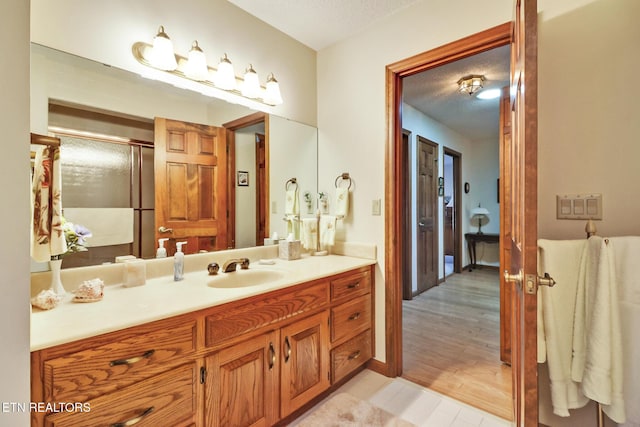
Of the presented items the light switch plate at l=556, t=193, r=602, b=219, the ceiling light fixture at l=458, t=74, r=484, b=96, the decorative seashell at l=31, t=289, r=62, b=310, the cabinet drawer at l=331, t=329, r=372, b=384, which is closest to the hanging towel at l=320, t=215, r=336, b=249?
the cabinet drawer at l=331, t=329, r=372, b=384

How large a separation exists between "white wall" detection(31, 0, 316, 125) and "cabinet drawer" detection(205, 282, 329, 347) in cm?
134

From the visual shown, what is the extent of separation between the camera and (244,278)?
1727 millimetres

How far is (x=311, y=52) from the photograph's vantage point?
2404 millimetres

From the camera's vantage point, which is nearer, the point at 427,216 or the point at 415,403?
the point at 415,403

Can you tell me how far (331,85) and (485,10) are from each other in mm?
1120

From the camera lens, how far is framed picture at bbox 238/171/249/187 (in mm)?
2005

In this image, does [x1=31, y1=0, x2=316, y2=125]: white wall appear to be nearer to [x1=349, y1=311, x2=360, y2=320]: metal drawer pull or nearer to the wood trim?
the wood trim

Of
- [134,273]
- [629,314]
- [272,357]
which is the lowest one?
[272,357]

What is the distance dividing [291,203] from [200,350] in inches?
53.6

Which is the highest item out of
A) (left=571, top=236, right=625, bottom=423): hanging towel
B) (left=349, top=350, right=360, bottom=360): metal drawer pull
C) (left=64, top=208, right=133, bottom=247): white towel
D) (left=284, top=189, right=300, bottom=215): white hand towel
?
(left=284, top=189, right=300, bottom=215): white hand towel

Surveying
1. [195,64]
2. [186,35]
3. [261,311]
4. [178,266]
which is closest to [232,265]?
[178,266]

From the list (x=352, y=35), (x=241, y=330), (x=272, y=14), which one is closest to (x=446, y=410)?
(x=241, y=330)

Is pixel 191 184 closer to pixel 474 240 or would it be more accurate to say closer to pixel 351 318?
pixel 351 318

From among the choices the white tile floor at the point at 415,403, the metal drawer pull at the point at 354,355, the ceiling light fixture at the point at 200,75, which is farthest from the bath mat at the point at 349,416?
the ceiling light fixture at the point at 200,75
